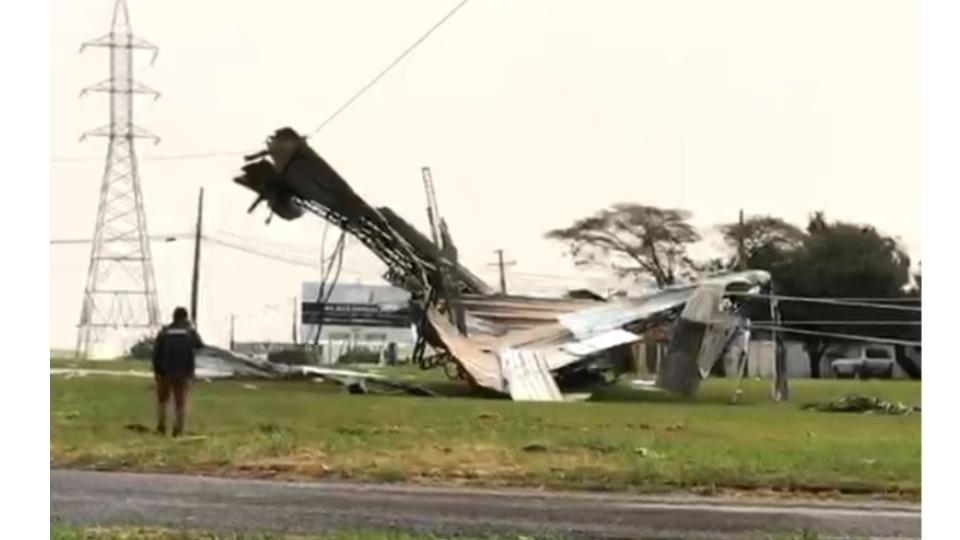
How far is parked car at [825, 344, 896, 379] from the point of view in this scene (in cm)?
1031

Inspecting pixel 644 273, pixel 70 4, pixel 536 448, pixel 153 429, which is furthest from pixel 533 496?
pixel 70 4

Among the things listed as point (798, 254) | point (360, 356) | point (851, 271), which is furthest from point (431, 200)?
point (851, 271)

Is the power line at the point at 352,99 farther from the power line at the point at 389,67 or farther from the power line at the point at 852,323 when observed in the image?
the power line at the point at 852,323

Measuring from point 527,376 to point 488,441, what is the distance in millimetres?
393

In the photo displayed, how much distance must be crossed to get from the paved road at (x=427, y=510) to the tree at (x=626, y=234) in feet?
3.91

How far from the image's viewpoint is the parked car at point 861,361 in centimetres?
1031

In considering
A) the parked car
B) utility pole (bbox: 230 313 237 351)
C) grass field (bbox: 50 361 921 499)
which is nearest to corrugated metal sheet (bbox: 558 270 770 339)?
grass field (bbox: 50 361 921 499)

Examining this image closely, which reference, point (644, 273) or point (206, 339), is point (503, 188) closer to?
point (644, 273)

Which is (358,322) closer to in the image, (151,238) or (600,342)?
(151,238)

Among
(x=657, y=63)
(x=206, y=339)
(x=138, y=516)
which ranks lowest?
(x=138, y=516)

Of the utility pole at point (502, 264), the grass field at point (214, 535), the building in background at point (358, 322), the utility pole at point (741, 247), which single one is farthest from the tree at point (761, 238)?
the building in background at point (358, 322)

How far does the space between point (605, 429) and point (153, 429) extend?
2233 millimetres

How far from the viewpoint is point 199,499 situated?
33.6ft

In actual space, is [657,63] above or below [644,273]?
above
